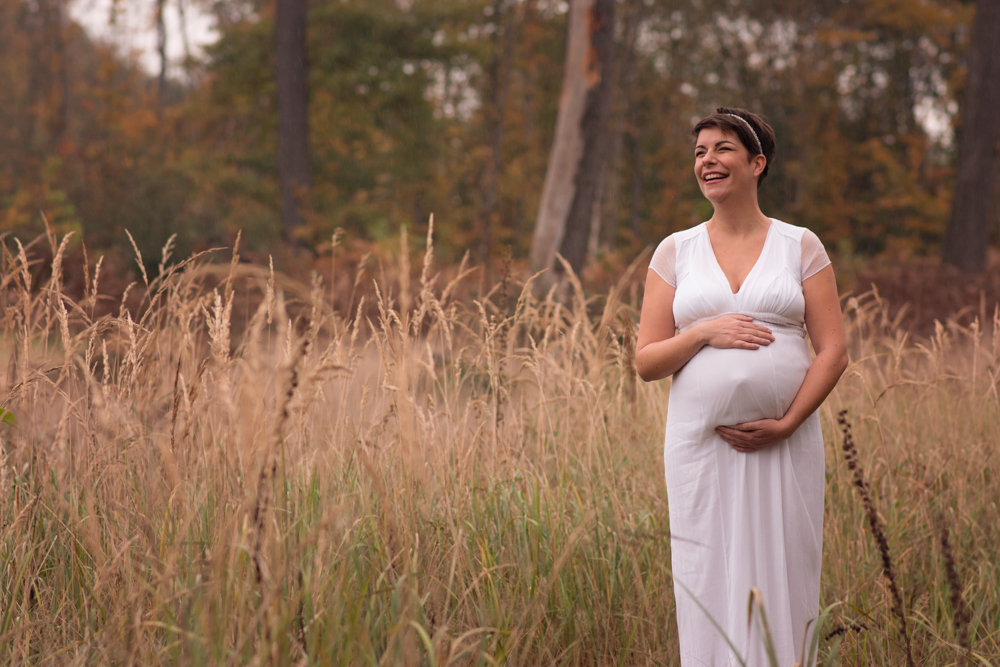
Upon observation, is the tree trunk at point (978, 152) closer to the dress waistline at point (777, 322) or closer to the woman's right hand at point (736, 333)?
the dress waistline at point (777, 322)

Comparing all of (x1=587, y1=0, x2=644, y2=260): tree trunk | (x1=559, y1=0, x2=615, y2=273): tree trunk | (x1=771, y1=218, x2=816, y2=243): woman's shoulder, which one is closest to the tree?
(x1=559, y1=0, x2=615, y2=273): tree trunk

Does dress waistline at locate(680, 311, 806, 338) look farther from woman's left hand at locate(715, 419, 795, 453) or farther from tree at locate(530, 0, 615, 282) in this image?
tree at locate(530, 0, 615, 282)

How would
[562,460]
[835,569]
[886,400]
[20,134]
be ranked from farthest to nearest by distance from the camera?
[20,134], [886,400], [562,460], [835,569]

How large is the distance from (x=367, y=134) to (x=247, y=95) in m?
2.40

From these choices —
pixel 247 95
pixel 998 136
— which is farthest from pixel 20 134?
pixel 998 136

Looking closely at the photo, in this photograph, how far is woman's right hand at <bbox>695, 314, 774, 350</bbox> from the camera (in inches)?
81.1

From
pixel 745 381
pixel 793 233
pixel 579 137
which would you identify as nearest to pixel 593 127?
pixel 579 137

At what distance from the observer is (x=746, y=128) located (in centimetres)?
217

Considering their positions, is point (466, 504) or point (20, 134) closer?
point (466, 504)

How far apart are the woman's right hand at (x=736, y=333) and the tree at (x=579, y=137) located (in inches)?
248

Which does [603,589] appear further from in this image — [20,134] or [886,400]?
[20,134]

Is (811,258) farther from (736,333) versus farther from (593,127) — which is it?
(593,127)

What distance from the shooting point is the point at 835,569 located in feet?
9.45

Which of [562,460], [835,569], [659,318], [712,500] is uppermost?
[659,318]
